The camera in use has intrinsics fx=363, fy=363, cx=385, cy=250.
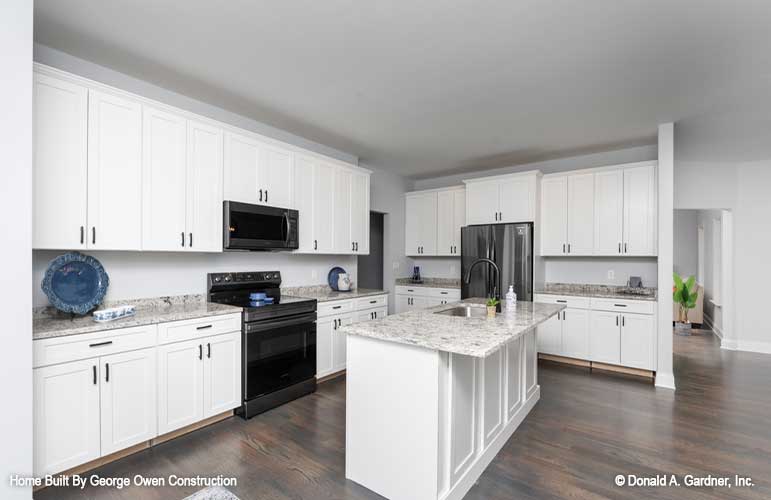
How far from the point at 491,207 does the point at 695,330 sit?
497 centimetres

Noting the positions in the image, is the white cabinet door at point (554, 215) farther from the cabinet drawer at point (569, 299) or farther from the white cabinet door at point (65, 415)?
the white cabinet door at point (65, 415)

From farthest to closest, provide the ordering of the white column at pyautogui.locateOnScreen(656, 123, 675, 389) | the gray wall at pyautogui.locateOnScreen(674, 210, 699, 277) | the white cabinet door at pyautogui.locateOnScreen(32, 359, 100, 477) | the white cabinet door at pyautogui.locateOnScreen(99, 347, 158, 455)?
1. the gray wall at pyautogui.locateOnScreen(674, 210, 699, 277)
2. the white column at pyautogui.locateOnScreen(656, 123, 675, 389)
3. the white cabinet door at pyautogui.locateOnScreen(99, 347, 158, 455)
4. the white cabinet door at pyautogui.locateOnScreen(32, 359, 100, 477)

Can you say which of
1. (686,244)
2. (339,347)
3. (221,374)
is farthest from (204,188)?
(686,244)

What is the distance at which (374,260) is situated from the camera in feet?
20.1

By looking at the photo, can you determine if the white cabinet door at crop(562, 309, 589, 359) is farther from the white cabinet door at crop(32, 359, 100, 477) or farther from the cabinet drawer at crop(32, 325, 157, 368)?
the white cabinet door at crop(32, 359, 100, 477)

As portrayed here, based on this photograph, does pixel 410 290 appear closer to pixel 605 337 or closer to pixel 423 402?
pixel 605 337

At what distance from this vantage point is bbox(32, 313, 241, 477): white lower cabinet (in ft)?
6.65

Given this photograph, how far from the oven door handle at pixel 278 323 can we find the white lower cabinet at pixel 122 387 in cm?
14

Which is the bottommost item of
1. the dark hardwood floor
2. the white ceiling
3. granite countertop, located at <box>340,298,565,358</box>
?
the dark hardwood floor

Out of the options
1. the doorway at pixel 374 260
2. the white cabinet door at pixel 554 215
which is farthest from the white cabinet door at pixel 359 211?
the white cabinet door at pixel 554 215

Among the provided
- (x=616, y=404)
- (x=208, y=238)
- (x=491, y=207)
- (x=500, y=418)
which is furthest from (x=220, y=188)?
(x=616, y=404)

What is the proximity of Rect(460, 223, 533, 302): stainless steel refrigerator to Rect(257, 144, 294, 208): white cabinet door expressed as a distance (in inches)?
103

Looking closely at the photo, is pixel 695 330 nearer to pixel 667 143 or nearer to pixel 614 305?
pixel 614 305

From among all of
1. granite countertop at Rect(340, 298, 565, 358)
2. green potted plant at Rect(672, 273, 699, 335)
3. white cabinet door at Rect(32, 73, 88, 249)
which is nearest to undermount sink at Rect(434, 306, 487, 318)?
granite countertop at Rect(340, 298, 565, 358)
